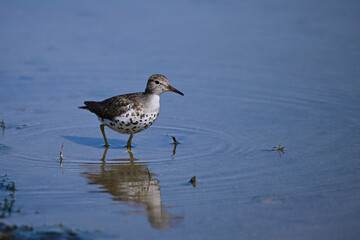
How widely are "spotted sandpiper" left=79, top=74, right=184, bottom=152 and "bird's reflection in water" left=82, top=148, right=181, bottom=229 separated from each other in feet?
1.65

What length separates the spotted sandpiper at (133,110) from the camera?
8.81m

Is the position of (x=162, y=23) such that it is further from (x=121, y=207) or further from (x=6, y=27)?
(x=121, y=207)

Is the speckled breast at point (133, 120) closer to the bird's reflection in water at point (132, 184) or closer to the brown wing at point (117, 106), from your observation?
the brown wing at point (117, 106)

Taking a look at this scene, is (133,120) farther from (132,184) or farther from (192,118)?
(192,118)

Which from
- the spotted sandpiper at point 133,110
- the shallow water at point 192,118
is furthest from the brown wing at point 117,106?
the shallow water at point 192,118

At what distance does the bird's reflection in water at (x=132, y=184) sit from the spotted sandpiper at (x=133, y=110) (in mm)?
502

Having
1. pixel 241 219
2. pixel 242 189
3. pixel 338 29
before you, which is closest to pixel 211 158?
pixel 242 189

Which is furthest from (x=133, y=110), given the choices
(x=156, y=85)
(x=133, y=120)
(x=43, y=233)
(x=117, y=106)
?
(x=43, y=233)

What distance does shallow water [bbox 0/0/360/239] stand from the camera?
21.0 ft

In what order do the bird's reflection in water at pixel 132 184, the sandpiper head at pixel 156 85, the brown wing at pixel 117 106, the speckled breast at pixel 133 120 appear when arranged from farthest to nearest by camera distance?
the sandpiper head at pixel 156 85
the brown wing at pixel 117 106
the speckled breast at pixel 133 120
the bird's reflection in water at pixel 132 184

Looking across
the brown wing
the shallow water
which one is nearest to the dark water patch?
the shallow water

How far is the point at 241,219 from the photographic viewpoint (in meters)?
6.24

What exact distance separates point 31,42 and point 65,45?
97cm

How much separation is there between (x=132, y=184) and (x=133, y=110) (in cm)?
175
